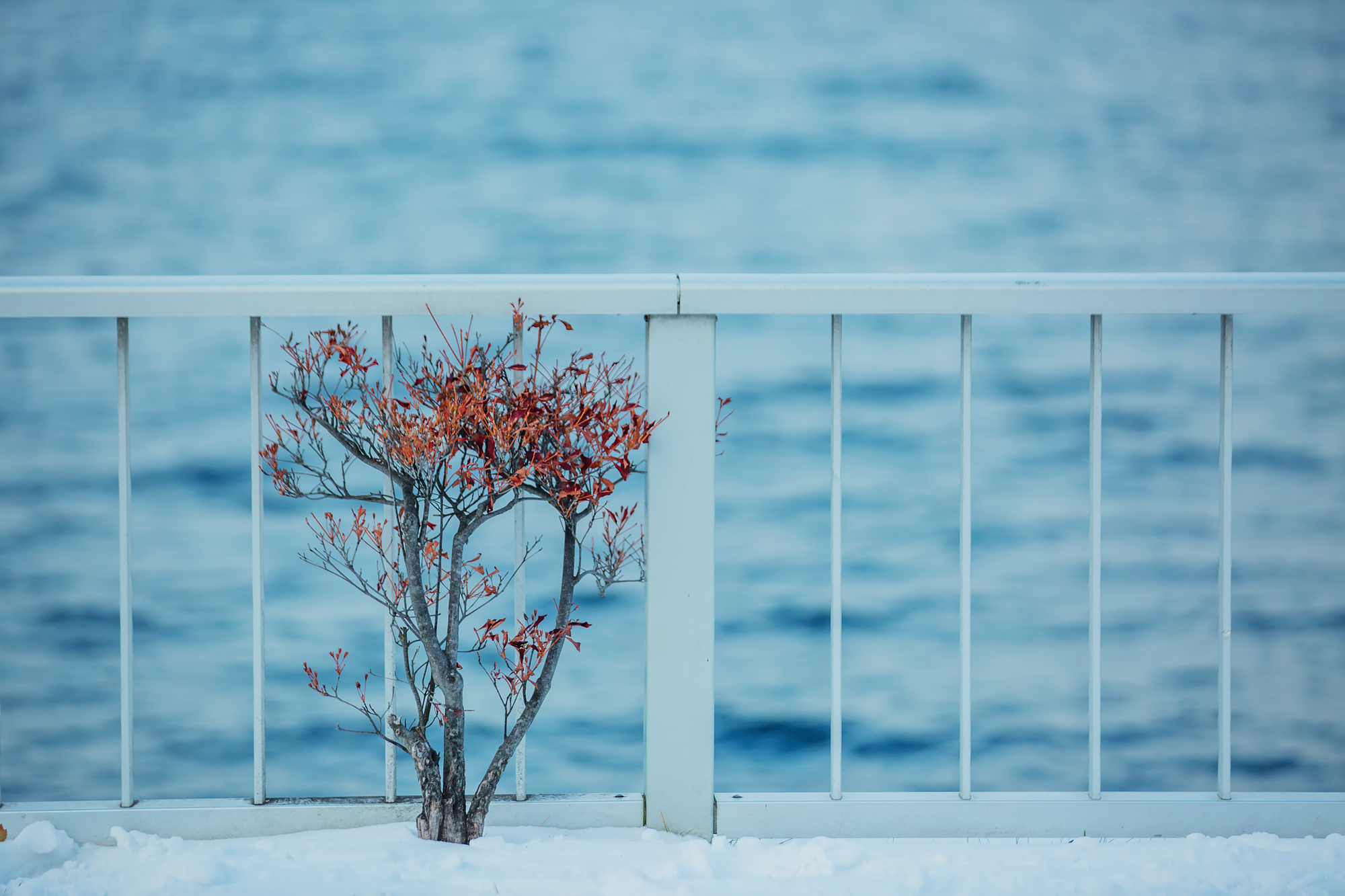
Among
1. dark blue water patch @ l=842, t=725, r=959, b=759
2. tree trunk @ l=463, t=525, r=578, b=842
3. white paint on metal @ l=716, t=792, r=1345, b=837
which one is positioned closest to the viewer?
tree trunk @ l=463, t=525, r=578, b=842

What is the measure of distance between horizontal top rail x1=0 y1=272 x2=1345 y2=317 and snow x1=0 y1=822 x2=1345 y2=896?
0.79m

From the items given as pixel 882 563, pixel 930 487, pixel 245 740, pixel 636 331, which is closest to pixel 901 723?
pixel 882 563

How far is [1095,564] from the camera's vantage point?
1.37 metres

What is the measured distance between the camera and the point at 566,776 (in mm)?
5238

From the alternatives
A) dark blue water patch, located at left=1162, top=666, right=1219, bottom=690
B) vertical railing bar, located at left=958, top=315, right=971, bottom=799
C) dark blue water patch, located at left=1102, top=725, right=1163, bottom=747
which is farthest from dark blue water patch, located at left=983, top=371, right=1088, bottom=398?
vertical railing bar, located at left=958, top=315, right=971, bottom=799

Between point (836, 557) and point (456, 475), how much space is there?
0.61 meters

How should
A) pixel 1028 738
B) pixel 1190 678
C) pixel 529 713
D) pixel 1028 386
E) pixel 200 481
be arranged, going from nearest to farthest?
pixel 529 713 → pixel 200 481 → pixel 1190 678 → pixel 1028 738 → pixel 1028 386

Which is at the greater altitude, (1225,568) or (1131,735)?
(1225,568)

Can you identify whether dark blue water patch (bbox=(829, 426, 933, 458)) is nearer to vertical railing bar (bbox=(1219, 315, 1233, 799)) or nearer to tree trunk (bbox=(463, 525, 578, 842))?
vertical railing bar (bbox=(1219, 315, 1233, 799))

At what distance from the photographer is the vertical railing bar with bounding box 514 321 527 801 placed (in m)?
1.29

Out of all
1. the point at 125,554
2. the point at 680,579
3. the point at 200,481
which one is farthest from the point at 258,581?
the point at 200,481

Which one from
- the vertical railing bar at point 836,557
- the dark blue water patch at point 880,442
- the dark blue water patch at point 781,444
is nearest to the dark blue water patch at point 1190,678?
the dark blue water patch at point 880,442

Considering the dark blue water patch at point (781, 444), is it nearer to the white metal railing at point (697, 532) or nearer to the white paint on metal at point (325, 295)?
the white metal railing at point (697, 532)

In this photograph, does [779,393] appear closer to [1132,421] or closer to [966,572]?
[1132,421]
